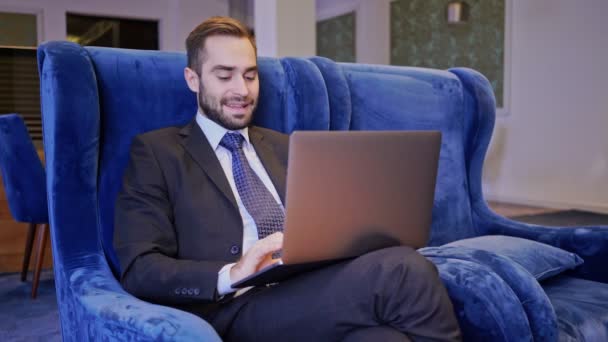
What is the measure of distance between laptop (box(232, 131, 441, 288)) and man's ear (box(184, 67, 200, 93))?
2.00 ft

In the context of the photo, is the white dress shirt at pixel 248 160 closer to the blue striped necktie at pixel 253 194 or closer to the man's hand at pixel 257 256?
the blue striped necktie at pixel 253 194

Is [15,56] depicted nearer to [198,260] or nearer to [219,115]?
[219,115]

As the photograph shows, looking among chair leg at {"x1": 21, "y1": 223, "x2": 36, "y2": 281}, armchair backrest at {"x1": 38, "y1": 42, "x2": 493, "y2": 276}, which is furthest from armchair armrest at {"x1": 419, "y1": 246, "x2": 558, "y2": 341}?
chair leg at {"x1": 21, "y1": 223, "x2": 36, "y2": 281}

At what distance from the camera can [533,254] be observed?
157 centimetres

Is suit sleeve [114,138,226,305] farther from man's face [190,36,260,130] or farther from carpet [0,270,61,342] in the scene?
carpet [0,270,61,342]

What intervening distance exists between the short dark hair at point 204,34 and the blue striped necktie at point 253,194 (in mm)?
204

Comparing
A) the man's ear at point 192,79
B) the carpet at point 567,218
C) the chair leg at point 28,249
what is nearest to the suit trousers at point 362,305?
the man's ear at point 192,79

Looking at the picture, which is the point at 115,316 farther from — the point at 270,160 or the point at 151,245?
the point at 270,160

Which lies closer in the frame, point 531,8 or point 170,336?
point 170,336

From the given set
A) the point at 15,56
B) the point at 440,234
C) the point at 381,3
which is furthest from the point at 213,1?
the point at 440,234

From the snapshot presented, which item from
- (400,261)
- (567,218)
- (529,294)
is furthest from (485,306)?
(567,218)

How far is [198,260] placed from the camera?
132cm

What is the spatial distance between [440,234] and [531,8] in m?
4.25

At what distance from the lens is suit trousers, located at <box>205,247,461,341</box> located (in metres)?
1.05
